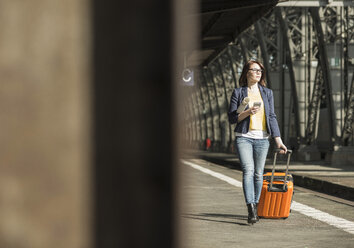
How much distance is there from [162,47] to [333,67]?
26.0m

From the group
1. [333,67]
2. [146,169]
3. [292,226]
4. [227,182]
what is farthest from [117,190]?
[333,67]

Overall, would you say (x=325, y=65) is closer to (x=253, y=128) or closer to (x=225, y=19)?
(x=225, y=19)

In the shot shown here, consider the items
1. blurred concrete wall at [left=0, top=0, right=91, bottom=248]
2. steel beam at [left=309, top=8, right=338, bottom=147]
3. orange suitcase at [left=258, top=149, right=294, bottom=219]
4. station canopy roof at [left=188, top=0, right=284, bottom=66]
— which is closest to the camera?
blurred concrete wall at [left=0, top=0, right=91, bottom=248]

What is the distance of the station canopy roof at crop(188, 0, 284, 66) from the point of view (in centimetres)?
1633

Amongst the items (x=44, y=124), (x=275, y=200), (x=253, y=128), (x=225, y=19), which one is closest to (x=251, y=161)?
(x=253, y=128)

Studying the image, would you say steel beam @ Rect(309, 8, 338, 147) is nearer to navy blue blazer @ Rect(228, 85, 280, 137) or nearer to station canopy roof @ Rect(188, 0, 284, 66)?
station canopy roof @ Rect(188, 0, 284, 66)

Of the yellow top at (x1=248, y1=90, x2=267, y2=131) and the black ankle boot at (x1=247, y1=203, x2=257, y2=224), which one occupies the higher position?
the yellow top at (x1=248, y1=90, x2=267, y2=131)

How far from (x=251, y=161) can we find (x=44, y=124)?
714cm

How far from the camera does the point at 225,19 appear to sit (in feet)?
68.2

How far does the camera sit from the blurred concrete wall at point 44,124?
0.63 m

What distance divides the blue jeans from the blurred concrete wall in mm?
7060

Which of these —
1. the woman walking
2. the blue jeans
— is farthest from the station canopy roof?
the blue jeans

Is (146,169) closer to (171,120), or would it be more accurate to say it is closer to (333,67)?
(171,120)

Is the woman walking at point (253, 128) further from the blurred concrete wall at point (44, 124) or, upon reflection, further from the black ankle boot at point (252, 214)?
the blurred concrete wall at point (44, 124)
